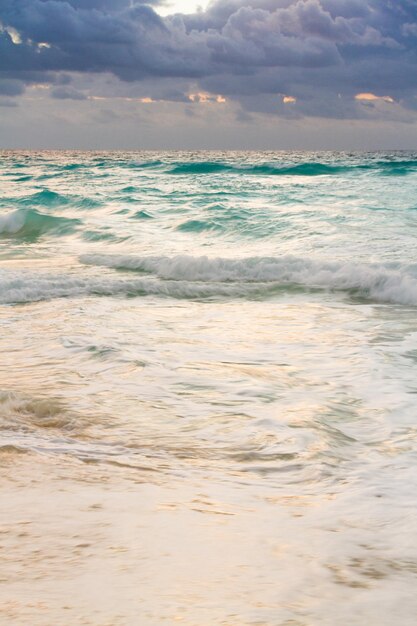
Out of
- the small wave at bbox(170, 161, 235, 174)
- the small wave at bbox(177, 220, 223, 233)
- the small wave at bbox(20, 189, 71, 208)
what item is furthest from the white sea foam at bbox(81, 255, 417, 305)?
the small wave at bbox(170, 161, 235, 174)

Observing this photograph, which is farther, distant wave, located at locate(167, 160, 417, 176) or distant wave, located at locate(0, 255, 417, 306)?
distant wave, located at locate(167, 160, 417, 176)

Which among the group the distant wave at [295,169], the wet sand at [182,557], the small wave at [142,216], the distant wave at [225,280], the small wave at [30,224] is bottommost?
the wet sand at [182,557]

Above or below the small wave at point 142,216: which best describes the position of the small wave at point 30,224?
below

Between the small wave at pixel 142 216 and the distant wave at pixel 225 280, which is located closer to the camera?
the distant wave at pixel 225 280

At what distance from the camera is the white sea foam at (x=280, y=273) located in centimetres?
935

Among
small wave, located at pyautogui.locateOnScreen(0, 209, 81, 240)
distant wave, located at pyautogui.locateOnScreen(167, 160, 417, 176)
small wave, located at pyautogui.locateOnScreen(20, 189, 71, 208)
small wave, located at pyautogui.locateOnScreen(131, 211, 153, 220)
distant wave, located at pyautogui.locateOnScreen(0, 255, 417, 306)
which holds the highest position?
distant wave, located at pyautogui.locateOnScreen(167, 160, 417, 176)

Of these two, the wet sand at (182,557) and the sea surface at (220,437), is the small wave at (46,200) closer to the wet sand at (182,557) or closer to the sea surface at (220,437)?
the sea surface at (220,437)

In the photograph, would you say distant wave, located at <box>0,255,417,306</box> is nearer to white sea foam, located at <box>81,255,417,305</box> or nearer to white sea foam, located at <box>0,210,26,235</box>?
white sea foam, located at <box>81,255,417,305</box>

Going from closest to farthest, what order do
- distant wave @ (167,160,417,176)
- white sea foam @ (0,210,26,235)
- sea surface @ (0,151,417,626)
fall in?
sea surface @ (0,151,417,626)
white sea foam @ (0,210,26,235)
distant wave @ (167,160,417,176)

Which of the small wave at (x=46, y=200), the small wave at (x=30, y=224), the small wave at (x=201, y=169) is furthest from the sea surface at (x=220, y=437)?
the small wave at (x=201, y=169)

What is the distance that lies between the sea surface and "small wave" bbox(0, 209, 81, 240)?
7.62m

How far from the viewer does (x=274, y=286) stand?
9.98m

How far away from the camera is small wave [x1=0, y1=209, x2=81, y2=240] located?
18.6 m

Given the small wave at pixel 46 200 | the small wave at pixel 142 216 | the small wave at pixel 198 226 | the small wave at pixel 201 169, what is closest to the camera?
the small wave at pixel 198 226
